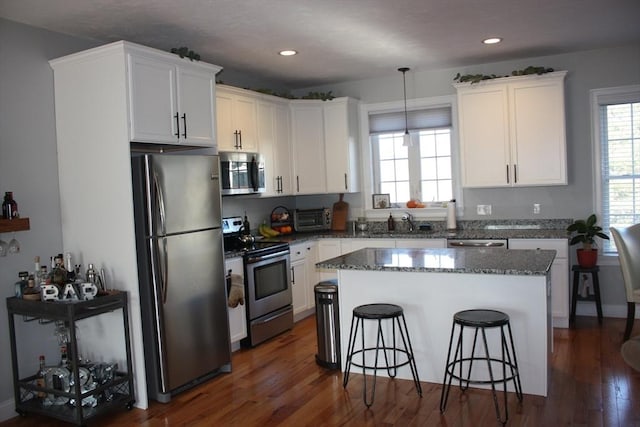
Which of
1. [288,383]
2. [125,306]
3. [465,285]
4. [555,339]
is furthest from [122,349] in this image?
[555,339]

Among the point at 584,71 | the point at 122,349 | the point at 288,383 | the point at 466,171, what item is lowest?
the point at 288,383

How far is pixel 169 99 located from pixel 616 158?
168 inches

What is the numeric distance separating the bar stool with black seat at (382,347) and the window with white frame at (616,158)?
281 cm

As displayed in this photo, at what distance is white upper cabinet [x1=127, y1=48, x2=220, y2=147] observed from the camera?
139 inches

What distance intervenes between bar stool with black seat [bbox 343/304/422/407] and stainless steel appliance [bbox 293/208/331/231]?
2.39 metres

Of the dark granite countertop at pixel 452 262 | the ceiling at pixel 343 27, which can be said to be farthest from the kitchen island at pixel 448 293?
the ceiling at pixel 343 27

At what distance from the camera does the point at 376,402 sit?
→ 11.5ft

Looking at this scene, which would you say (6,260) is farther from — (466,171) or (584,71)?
(584,71)

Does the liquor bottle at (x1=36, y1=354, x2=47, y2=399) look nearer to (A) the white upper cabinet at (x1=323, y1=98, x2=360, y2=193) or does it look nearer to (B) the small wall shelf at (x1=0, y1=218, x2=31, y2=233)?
(B) the small wall shelf at (x1=0, y1=218, x2=31, y2=233)

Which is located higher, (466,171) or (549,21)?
(549,21)

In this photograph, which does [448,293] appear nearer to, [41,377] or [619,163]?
[41,377]

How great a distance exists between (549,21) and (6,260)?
4.23 metres

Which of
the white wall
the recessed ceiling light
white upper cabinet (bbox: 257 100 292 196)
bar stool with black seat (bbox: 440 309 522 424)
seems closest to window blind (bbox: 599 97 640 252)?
the recessed ceiling light

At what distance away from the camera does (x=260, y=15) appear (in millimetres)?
3770
